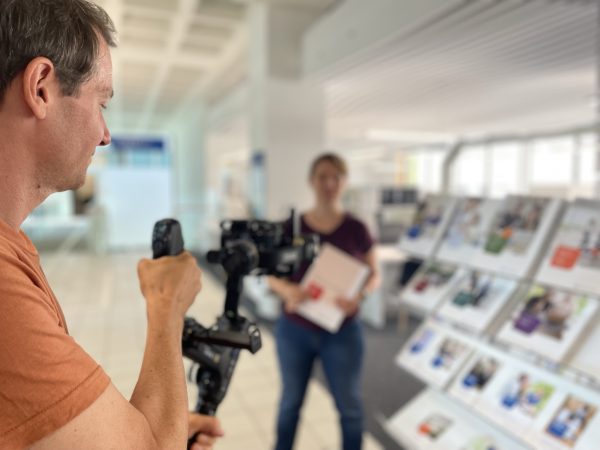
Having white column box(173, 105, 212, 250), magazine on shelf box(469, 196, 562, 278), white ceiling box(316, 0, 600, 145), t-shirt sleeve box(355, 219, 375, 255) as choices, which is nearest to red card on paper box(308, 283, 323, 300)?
t-shirt sleeve box(355, 219, 375, 255)

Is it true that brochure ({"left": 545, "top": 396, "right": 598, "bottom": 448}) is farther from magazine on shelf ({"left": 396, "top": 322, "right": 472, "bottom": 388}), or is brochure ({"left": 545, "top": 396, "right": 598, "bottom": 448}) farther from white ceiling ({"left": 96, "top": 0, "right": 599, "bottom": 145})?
white ceiling ({"left": 96, "top": 0, "right": 599, "bottom": 145})

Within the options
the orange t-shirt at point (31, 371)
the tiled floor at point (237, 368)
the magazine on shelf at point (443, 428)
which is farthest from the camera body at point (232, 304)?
the magazine on shelf at point (443, 428)

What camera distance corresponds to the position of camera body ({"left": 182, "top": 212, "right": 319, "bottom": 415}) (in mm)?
920

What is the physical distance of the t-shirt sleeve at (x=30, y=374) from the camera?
19.5 inches

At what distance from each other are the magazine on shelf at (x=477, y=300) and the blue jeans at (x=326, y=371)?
1.46ft

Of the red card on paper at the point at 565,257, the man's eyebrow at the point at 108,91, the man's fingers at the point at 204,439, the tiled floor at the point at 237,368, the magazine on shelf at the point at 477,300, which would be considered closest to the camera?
the man's eyebrow at the point at 108,91

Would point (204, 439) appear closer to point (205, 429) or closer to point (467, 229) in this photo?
point (205, 429)

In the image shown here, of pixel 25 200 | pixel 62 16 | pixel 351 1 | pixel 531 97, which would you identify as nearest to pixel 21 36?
pixel 62 16

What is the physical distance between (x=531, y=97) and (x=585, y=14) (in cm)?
408

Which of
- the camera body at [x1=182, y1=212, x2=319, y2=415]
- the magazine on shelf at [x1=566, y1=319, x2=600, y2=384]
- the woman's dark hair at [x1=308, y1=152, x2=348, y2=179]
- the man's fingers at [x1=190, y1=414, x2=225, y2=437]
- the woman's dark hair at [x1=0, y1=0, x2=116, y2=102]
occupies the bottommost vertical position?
the magazine on shelf at [x1=566, y1=319, x2=600, y2=384]

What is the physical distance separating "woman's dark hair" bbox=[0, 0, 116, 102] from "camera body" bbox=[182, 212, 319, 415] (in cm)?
52

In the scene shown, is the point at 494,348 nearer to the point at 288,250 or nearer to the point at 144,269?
the point at 288,250

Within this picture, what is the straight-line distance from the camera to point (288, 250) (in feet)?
3.92

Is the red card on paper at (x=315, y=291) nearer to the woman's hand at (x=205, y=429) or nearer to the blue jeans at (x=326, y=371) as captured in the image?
the blue jeans at (x=326, y=371)
